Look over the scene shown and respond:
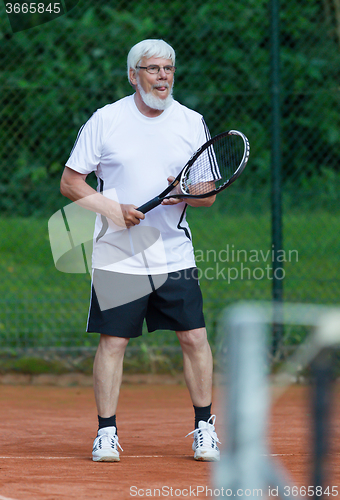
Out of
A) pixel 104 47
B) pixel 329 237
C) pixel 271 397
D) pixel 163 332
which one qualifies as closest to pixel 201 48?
pixel 104 47

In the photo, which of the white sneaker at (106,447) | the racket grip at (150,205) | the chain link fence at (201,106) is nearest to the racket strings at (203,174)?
the racket grip at (150,205)

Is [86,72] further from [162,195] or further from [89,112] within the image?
[162,195]

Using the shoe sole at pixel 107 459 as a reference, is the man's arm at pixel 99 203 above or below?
above

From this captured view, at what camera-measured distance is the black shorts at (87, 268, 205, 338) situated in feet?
10.6

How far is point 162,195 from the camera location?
128 inches

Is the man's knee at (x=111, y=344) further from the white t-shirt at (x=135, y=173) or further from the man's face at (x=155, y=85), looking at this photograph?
the man's face at (x=155, y=85)

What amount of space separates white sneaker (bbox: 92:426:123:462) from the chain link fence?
2393 millimetres

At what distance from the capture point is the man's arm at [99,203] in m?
3.21
